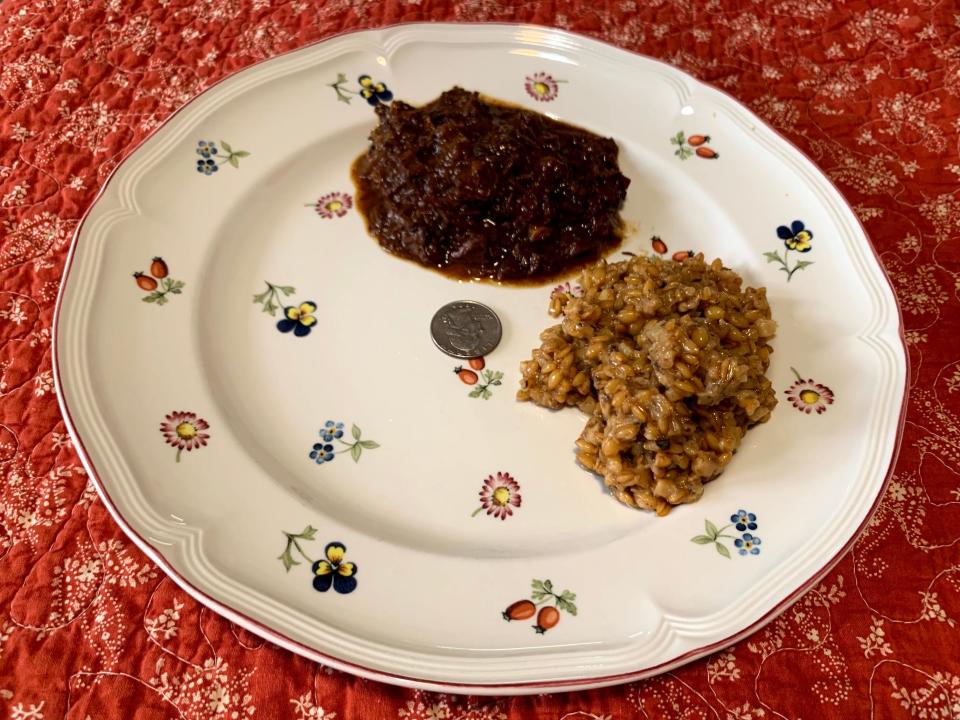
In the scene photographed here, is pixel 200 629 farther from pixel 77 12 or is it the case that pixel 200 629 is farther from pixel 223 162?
pixel 77 12

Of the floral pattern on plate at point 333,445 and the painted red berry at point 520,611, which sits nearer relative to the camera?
the painted red berry at point 520,611

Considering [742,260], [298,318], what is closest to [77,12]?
[298,318]

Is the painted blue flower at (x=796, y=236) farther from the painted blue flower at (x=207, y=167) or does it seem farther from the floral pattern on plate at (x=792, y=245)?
the painted blue flower at (x=207, y=167)

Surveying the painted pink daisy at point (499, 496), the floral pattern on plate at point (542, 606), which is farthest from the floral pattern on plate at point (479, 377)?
the floral pattern on plate at point (542, 606)

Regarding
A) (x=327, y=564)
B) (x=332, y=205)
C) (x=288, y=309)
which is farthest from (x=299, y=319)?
(x=327, y=564)

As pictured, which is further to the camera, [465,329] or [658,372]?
[465,329]

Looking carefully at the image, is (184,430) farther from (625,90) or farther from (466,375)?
(625,90)
